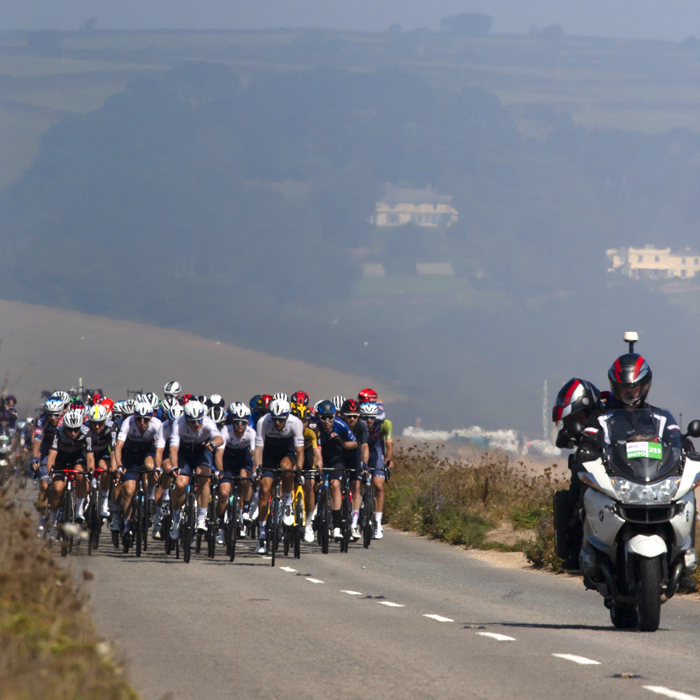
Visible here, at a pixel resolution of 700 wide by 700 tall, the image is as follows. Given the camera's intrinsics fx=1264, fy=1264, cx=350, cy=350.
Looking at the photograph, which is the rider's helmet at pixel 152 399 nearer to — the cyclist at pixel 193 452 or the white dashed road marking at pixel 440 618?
the cyclist at pixel 193 452

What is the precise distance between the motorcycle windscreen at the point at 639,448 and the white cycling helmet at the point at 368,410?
10.9m

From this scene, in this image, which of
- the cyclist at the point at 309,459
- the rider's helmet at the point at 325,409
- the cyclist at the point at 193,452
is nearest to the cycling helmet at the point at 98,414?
the cyclist at the point at 193,452

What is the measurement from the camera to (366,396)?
2133 cm

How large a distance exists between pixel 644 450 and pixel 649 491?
1.27ft

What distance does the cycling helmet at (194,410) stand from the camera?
1767cm

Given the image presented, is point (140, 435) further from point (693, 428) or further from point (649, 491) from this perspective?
point (649, 491)

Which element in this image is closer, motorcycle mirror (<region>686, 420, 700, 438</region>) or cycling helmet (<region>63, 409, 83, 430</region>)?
motorcycle mirror (<region>686, 420, 700, 438</region>)

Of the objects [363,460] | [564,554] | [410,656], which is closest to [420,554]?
[363,460]

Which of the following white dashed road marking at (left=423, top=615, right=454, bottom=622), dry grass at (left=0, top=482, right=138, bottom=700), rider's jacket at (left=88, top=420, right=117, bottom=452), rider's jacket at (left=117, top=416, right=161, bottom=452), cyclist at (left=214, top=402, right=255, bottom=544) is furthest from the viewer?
rider's jacket at (left=88, top=420, right=117, bottom=452)

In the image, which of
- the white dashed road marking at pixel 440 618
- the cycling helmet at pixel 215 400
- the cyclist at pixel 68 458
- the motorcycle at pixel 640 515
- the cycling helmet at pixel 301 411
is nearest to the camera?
the motorcycle at pixel 640 515

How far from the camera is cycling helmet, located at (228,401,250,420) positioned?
720 inches

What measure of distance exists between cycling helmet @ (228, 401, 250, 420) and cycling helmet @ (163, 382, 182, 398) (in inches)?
174

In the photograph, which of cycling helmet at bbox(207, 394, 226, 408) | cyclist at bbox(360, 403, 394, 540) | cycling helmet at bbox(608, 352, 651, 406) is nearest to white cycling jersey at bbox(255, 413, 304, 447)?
cyclist at bbox(360, 403, 394, 540)

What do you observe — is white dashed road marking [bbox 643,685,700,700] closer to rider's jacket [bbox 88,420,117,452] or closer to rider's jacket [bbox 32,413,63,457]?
rider's jacket [bbox 32,413,63,457]
